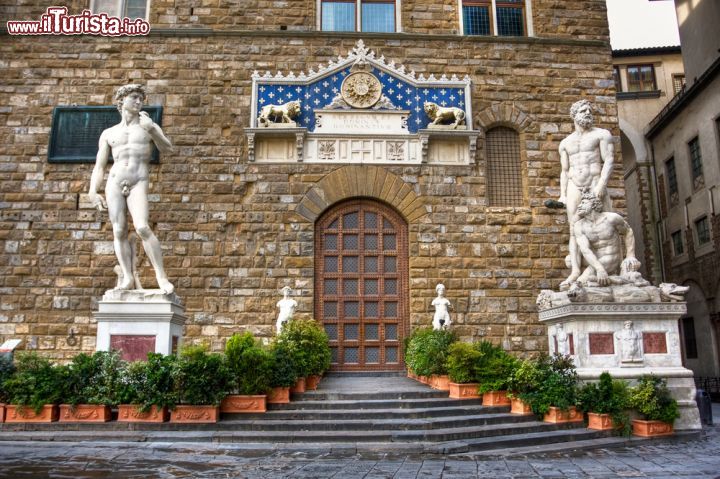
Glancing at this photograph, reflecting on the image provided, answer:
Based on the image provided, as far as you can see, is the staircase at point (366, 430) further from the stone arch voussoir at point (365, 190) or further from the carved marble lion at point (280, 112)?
the carved marble lion at point (280, 112)

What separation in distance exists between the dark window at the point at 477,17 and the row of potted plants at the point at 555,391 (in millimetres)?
8095

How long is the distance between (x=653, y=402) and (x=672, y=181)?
1606cm

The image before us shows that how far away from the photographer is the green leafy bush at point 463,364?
9602 millimetres

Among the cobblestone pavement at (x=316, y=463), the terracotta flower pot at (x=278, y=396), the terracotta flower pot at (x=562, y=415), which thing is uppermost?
the terracotta flower pot at (x=278, y=396)

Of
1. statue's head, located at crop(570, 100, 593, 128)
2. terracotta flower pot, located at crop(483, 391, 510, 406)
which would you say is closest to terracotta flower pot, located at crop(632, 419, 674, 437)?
terracotta flower pot, located at crop(483, 391, 510, 406)

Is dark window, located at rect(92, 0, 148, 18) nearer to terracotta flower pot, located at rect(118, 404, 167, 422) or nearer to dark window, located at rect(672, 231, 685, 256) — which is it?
terracotta flower pot, located at rect(118, 404, 167, 422)

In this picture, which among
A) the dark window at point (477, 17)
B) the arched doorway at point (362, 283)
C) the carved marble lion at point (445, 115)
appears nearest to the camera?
the arched doorway at point (362, 283)

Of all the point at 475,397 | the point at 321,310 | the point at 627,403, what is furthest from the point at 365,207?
the point at 627,403

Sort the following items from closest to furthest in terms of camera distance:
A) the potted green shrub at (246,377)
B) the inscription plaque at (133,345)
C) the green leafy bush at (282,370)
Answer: the potted green shrub at (246,377) < the inscription plaque at (133,345) < the green leafy bush at (282,370)

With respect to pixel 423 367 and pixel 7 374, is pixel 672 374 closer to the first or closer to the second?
pixel 423 367

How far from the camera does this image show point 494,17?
14.5 meters

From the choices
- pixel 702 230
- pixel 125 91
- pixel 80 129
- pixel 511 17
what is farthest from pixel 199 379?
pixel 702 230

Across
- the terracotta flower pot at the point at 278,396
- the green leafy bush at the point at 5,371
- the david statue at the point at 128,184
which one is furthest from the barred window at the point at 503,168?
the green leafy bush at the point at 5,371

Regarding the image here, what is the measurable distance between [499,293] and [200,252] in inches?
249
